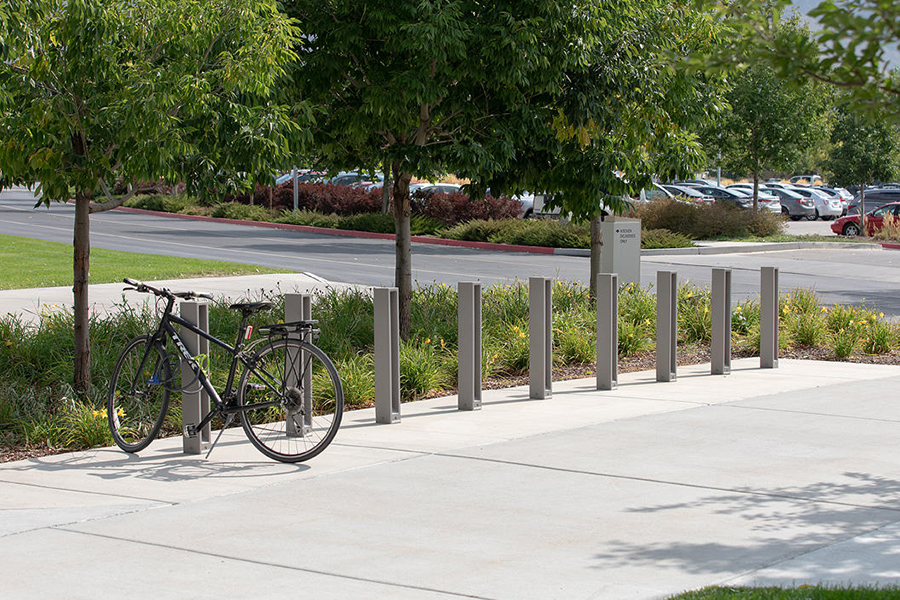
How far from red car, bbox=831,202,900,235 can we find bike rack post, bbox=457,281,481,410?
27.7 metres

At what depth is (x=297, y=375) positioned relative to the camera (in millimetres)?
7355

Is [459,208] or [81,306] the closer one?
[81,306]

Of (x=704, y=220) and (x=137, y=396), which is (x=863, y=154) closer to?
(x=704, y=220)

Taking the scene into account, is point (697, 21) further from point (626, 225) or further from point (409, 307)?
point (409, 307)

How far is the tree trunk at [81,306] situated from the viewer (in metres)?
8.80

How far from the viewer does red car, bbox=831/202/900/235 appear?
34.3m

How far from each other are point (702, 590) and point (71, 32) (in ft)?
18.5

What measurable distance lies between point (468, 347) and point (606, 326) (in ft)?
4.81

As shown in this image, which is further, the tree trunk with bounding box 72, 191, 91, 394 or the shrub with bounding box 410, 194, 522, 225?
the shrub with bounding box 410, 194, 522, 225

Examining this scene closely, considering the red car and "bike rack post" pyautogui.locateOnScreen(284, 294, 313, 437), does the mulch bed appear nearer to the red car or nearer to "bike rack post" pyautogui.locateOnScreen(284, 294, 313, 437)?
"bike rack post" pyautogui.locateOnScreen(284, 294, 313, 437)

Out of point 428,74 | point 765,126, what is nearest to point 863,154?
point 765,126

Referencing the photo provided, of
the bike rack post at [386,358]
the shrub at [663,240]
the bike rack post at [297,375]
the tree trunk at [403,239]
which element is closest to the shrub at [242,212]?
the shrub at [663,240]

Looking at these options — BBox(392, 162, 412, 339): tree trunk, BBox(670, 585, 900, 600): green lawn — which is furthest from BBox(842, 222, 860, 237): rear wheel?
BBox(670, 585, 900, 600): green lawn

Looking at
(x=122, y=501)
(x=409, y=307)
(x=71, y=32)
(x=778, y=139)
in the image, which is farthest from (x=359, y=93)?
(x=778, y=139)
